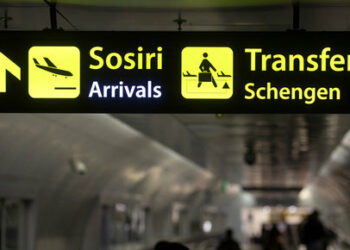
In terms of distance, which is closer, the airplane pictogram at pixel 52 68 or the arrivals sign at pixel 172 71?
the arrivals sign at pixel 172 71

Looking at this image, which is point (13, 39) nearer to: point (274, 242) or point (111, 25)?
point (111, 25)

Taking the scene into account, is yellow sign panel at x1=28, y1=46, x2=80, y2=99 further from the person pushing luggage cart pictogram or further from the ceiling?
the person pushing luggage cart pictogram

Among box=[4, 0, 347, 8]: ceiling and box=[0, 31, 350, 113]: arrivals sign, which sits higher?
box=[4, 0, 347, 8]: ceiling

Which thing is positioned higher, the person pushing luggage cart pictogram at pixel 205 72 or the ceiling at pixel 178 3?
the ceiling at pixel 178 3

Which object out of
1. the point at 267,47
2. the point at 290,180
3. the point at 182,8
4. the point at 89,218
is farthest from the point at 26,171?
the point at 290,180

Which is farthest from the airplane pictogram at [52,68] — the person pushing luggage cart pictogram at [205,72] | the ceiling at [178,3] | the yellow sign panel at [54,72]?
the person pushing luggage cart pictogram at [205,72]

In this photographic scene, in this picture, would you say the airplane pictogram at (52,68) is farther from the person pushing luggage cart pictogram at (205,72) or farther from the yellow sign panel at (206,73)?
the person pushing luggage cart pictogram at (205,72)

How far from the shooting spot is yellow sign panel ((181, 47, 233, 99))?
260 inches

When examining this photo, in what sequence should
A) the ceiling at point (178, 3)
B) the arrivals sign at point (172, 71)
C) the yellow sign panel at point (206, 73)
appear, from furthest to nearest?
the ceiling at point (178, 3) → the yellow sign panel at point (206, 73) → the arrivals sign at point (172, 71)

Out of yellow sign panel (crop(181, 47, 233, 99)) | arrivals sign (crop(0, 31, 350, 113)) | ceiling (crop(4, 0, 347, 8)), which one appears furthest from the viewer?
ceiling (crop(4, 0, 347, 8))

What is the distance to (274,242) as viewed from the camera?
17.4 meters

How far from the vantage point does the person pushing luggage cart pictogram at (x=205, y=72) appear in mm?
6625

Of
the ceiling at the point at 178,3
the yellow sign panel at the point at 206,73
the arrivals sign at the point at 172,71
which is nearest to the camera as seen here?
the arrivals sign at the point at 172,71

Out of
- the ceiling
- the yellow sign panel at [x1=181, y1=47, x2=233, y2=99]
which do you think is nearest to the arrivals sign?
the yellow sign panel at [x1=181, y1=47, x2=233, y2=99]
